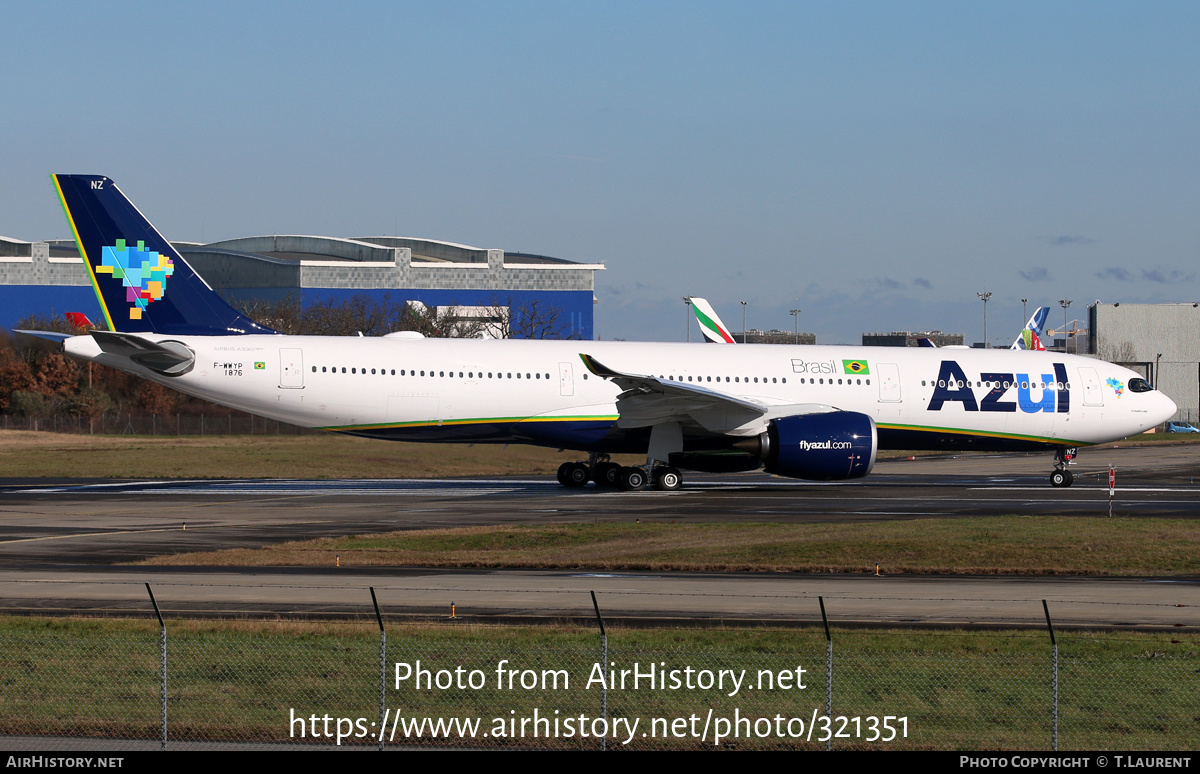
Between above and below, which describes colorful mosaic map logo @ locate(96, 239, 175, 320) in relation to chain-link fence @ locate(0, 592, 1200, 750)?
above

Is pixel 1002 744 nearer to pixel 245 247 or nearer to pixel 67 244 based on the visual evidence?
pixel 67 244

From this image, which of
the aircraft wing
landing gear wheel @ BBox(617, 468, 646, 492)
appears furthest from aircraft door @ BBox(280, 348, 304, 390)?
landing gear wheel @ BBox(617, 468, 646, 492)

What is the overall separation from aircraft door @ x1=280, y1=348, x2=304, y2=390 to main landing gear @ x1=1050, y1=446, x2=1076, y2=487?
23.3 m

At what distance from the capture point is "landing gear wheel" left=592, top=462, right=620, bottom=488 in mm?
36125

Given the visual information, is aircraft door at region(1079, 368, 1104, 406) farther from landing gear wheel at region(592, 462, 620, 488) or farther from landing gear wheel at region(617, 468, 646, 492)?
landing gear wheel at region(592, 462, 620, 488)

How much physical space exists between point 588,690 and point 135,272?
27.0 m

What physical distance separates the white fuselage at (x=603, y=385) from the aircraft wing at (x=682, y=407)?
0.57 ft

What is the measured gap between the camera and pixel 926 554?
2241cm

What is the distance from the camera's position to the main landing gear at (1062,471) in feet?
125

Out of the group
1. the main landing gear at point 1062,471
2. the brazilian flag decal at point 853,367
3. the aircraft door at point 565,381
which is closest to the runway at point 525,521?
the main landing gear at point 1062,471

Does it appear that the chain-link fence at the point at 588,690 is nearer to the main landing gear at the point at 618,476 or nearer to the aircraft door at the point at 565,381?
the main landing gear at the point at 618,476

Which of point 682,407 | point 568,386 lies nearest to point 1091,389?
point 682,407
